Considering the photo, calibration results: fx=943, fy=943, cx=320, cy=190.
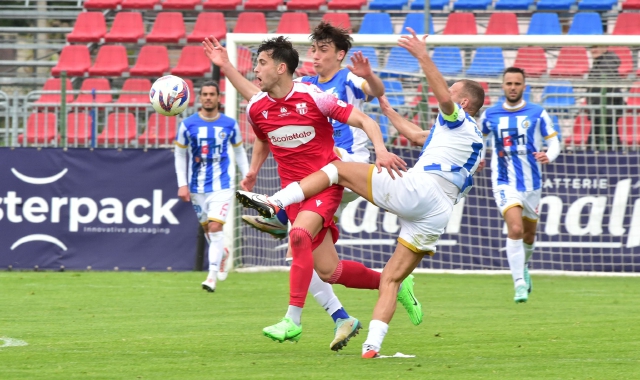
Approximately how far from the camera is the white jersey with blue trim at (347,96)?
26.5 feet

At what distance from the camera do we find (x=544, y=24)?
1883cm

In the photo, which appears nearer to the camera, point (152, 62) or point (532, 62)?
point (532, 62)

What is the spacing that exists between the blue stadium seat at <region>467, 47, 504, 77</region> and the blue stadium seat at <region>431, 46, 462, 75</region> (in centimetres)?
26

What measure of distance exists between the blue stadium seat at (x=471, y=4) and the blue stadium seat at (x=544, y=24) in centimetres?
108

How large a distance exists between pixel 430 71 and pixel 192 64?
13922 millimetres

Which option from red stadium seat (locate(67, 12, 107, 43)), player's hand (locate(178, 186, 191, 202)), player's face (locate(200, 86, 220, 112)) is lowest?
player's hand (locate(178, 186, 191, 202))

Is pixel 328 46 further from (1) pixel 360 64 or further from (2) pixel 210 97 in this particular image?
(2) pixel 210 97

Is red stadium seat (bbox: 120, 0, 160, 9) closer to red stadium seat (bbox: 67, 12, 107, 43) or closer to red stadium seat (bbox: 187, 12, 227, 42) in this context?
red stadium seat (bbox: 67, 12, 107, 43)

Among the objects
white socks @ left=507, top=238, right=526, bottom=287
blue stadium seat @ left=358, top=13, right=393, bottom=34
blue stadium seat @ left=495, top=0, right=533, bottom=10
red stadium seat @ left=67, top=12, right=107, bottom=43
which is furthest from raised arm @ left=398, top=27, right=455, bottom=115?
red stadium seat @ left=67, top=12, right=107, bottom=43

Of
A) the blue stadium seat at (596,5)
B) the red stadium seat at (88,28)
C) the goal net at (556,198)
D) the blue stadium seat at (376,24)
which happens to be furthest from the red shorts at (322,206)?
the red stadium seat at (88,28)

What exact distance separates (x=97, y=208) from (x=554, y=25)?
33.3 ft

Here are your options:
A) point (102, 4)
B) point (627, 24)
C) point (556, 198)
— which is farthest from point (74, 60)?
point (627, 24)

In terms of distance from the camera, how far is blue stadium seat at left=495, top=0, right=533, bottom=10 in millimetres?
19438

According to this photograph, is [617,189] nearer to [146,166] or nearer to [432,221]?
[146,166]
